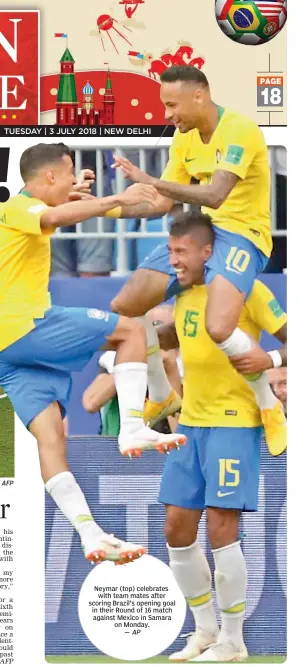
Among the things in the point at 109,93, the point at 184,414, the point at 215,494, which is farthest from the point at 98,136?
the point at 215,494

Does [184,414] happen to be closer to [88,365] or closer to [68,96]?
[88,365]

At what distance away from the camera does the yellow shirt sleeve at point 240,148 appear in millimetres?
4828

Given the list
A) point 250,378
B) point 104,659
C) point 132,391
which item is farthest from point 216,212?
point 104,659

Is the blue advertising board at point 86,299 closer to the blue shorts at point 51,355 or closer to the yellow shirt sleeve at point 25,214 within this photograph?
the blue shorts at point 51,355

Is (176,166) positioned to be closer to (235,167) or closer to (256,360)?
(235,167)

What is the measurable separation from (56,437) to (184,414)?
0.50 meters

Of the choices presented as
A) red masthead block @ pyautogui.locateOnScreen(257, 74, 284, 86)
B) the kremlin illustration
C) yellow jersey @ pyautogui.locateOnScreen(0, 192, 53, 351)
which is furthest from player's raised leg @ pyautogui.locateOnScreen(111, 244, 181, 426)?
red masthead block @ pyautogui.locateOnScreen(257, 74, 284, 86)

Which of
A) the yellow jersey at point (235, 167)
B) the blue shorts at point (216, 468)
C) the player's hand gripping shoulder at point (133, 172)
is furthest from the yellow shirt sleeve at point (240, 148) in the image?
the blue shorts at point (216, 468)

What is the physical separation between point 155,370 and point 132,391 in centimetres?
17

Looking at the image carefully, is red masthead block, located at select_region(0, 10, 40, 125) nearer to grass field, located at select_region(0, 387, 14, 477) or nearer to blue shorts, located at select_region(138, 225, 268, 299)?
blue shorts, located at select_region(138, 225, 268, 299)

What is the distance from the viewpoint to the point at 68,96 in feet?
16.5

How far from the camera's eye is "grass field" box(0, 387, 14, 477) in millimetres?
5000

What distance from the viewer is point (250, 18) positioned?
500cm

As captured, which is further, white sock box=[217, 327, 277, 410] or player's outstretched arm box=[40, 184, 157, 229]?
white sock box=[217, 327, 277, 410]
